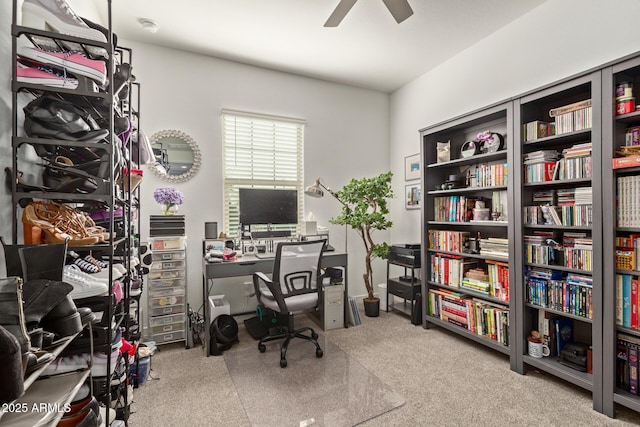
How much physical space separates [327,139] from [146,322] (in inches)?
113

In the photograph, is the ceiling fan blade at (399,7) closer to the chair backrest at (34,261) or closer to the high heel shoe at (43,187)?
the high heel shoe at (43,187)

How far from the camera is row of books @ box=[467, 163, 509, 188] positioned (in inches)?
98.0

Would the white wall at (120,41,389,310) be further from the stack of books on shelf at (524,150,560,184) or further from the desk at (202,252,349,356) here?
the stack of books on shelf at (524,150,560,184)

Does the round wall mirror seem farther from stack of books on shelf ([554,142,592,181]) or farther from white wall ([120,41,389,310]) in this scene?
stack of books on shelf ([554,142,592,181])

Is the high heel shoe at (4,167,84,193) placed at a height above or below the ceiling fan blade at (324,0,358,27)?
below

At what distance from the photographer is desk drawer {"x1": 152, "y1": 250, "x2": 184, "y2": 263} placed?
260cm

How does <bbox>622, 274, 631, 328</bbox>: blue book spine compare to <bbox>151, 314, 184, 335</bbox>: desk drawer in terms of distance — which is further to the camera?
<bbox>151, 314, 184, 335</bbox>: desk drawer

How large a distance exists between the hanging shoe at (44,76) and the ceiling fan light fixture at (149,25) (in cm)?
178

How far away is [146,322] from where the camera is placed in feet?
9.55

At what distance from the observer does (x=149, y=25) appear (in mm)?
2629

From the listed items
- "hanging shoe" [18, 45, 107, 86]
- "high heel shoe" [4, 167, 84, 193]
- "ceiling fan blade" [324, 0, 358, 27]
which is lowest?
"high heel shoe" [4, 167, 84, 193]

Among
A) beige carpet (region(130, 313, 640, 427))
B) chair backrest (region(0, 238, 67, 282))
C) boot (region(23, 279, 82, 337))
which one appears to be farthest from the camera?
beige carpet (region(130, 313, 640, 427))

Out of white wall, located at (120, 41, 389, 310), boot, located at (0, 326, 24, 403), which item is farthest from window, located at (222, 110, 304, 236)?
boot, located at (0, 326, 24, 403)

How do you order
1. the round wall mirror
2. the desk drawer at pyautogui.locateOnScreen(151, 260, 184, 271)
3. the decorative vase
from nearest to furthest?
the desk drawer at pyautogui.locateOnScreen(151, 260, 184, 271) → the decorative vase → the round wall mirror
